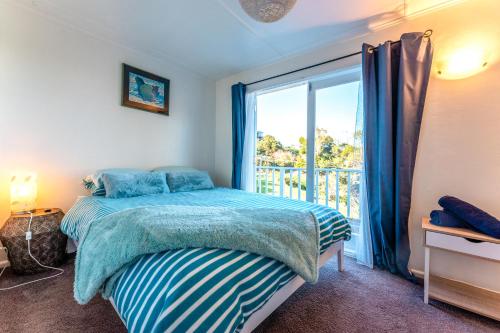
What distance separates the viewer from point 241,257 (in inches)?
39.0

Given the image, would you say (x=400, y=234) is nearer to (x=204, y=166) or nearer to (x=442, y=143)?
(x=442, y=143)

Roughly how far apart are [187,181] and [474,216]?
2.64m

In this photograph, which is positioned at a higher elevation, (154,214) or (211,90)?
(211,90)

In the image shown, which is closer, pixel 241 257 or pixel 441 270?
pixel 241 257

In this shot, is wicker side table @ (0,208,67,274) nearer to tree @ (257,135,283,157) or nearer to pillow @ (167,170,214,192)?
pillow @ (167,170,214,192)

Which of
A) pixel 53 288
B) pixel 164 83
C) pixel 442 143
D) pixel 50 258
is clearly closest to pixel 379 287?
pixel 442 143

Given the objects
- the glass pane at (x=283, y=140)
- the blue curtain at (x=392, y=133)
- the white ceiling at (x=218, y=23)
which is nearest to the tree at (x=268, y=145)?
the glass pane at (x=283, y=140)

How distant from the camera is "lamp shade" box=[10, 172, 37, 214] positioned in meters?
1.84

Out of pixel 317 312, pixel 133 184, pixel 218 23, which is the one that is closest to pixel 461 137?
pixel 317 312

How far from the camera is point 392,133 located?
197 centimetres

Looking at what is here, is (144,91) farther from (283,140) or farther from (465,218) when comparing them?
(465,218)

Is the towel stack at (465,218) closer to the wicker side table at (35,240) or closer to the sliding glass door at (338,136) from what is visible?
Result: the sliding glass door at (338,136)

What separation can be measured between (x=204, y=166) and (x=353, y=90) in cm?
241

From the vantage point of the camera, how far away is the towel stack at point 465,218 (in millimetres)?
1386
